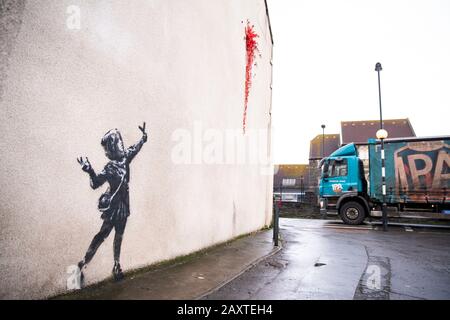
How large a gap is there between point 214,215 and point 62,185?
12.7 ft

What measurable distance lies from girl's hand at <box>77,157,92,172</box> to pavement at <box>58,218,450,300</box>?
132 cm

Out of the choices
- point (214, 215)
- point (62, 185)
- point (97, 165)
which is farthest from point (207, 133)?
point (62, 185)

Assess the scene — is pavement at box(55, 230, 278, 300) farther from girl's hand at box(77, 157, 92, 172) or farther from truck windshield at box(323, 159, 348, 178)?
truck windshield at box(323, 159, 348, 178)

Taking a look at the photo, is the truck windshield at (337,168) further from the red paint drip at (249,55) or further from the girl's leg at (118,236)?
the girl's leg at (118,236)

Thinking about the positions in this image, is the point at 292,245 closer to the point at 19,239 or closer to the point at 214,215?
the point at 214,215

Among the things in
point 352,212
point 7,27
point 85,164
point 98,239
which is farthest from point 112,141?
point 352,212

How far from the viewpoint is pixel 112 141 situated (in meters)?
3.53

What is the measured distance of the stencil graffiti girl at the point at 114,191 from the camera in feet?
10.8

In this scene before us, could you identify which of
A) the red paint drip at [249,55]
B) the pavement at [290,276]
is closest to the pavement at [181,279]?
the pavement at [290,276]

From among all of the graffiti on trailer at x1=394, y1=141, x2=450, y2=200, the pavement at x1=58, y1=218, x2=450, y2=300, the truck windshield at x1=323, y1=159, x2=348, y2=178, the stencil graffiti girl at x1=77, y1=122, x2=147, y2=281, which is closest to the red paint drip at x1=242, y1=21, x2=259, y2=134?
the pavement at x1=58, y1=218, x2=450, y2=300

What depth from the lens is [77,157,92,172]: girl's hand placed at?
3.10 meters

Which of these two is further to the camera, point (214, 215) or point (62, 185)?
point (214, 215)

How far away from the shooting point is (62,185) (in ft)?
9.50

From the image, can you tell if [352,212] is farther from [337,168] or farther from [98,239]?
[98,239]
